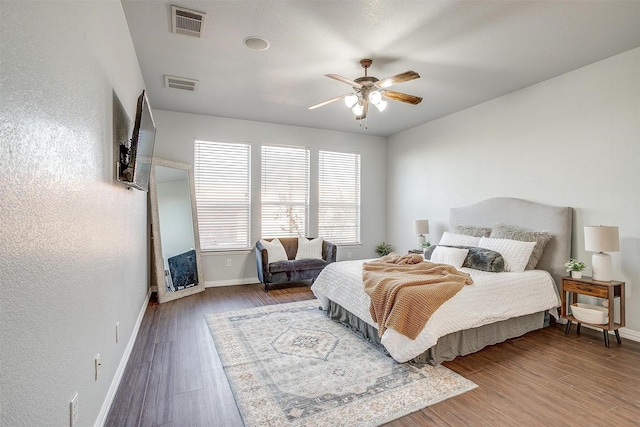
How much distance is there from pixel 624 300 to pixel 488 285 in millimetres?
1496

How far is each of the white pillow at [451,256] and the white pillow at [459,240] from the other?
45cm

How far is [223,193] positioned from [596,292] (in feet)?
17.2

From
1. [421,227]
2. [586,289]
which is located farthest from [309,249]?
[586,289]

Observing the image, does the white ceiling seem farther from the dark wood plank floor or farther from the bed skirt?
the dark wood plank floor

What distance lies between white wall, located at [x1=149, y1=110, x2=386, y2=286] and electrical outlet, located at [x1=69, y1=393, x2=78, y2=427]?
4121 millimetres

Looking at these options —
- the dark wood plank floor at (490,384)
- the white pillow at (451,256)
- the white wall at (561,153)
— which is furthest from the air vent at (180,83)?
the white wall at (561,153)

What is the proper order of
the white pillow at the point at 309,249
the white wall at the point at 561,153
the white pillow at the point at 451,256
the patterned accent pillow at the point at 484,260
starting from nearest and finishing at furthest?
1. the white wall at the point at 561,153
2. the patterned accent pillow at the point at 484,260
3. the white pillow at the point at 451,256
4. the white pillow at the point at 309,249

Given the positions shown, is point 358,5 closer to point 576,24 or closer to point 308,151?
point 576,24

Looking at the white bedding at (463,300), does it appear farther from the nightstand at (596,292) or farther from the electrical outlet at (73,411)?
the electrical outlet at (73,411)

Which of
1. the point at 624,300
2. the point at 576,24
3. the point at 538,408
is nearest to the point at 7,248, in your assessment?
the point at 538,408

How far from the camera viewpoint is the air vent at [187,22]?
2.69 meters

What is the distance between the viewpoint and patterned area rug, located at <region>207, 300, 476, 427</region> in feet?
6.88

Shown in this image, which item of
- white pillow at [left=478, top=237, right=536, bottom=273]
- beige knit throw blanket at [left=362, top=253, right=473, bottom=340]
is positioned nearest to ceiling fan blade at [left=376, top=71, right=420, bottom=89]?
beige knit throw blanket at [left=362, top=253, right=473, bottom=340]

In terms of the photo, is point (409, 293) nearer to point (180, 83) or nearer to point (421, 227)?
point (421, 227)
